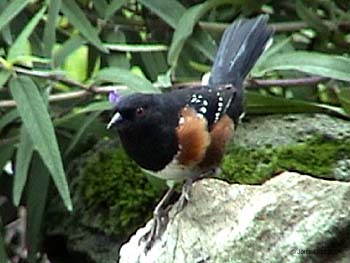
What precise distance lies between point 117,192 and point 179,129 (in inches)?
23.7

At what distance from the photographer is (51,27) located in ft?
10.5

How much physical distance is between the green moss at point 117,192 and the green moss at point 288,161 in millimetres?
256

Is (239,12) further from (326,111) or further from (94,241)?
(94,241)

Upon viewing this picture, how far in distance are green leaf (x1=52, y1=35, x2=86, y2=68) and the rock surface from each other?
773mm

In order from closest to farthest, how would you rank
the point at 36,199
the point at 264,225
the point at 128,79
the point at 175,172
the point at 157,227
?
the point at 264,225 < the point at 157,227 < the point at 175,172 < the point at 128,79 < the point at 36,199

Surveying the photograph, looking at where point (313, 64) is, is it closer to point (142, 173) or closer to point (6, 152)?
point (142, 173)

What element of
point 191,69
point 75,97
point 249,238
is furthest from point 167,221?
point 191,69

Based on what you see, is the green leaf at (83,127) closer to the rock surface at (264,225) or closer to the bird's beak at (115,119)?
the bird's beak at (115,119)

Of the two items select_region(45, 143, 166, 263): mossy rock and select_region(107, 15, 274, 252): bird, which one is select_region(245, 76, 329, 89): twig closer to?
select_region(107, 15, 274, 252): bird

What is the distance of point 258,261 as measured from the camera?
89.7 inches

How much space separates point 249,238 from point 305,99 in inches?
48.5

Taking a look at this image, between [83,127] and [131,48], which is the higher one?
[131,48]

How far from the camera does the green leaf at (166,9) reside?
3.32 m

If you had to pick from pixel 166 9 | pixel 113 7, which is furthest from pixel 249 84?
pixel 113 7
